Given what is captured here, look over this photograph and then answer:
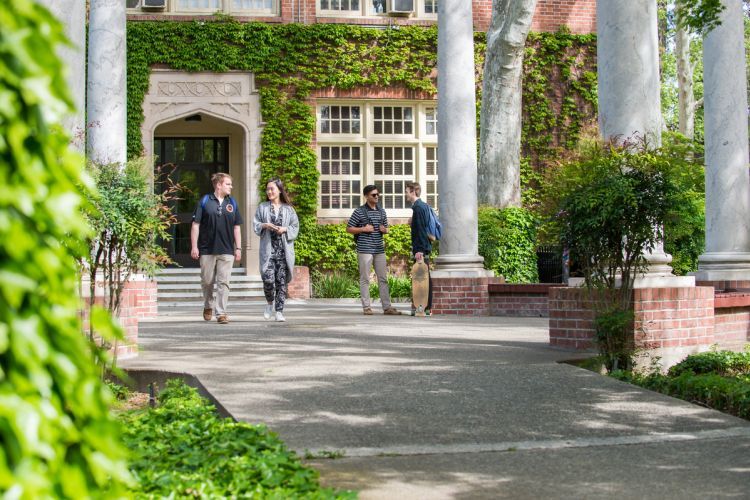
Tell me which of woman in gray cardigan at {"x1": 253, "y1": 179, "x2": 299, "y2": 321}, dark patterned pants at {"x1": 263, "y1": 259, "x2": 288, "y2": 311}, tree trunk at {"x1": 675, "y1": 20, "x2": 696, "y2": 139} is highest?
tree trunk at {"x1": 675, "y1": 20, "x2": 696, "y2": 139}

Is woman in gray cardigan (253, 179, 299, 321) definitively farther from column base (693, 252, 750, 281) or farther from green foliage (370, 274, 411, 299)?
green foliage (370, 274, 411, 299)

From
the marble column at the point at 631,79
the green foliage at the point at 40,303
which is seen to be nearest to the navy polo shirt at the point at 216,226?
the marble column at the point at 631,79

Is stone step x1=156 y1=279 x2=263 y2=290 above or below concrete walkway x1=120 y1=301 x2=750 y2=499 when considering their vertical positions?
above

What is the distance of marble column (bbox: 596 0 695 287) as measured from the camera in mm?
9655

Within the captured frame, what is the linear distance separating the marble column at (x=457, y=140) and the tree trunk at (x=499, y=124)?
5592 millimetres

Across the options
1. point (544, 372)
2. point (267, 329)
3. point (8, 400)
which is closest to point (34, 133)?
point (8, 400)

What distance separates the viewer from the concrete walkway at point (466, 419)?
185 inches

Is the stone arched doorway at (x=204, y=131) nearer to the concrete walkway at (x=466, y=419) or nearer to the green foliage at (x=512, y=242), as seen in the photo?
the green foliage at (x=512, y=242)

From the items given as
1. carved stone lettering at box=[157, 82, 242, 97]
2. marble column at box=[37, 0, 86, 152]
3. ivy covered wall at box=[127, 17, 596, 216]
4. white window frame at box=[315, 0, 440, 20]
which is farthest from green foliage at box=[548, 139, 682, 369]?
white window frame at box=[315, 0, 440, 20]

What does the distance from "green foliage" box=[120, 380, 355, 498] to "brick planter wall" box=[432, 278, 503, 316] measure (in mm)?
9331

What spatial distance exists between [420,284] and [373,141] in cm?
948

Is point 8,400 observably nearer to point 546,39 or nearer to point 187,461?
point 187,461

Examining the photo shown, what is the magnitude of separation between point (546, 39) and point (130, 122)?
31.7 feet

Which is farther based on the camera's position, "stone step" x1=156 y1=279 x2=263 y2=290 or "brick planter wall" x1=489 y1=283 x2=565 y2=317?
"stone step" x1=156 y1=279 x2=263 y2=290
